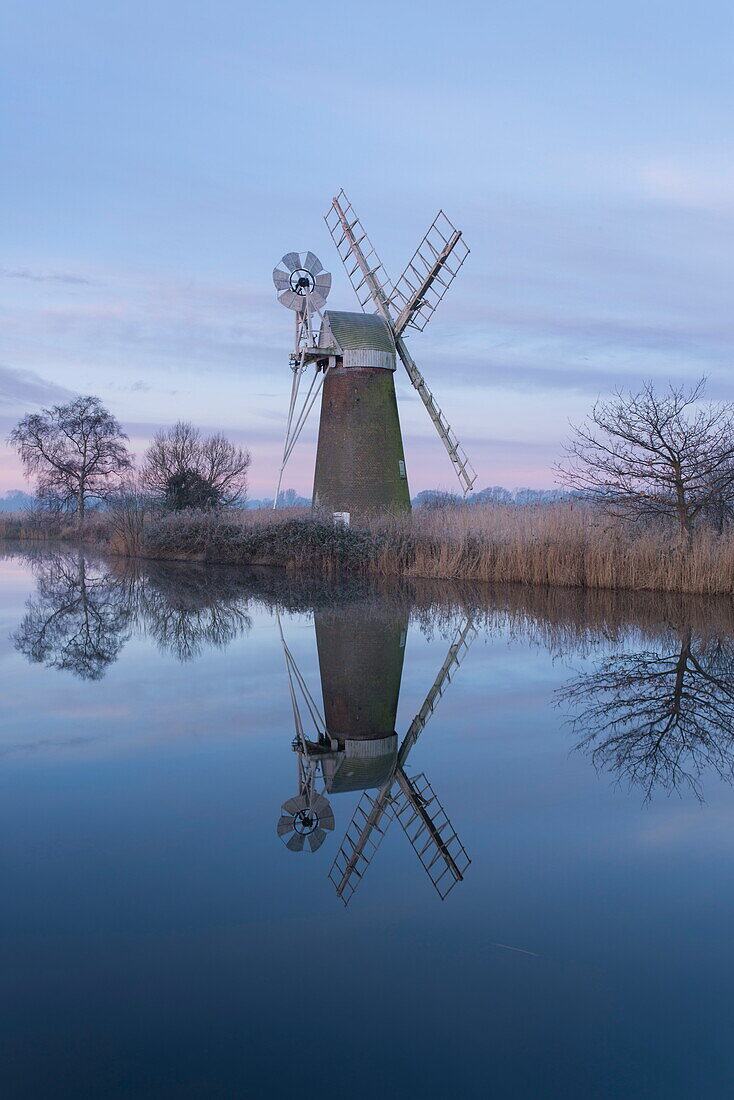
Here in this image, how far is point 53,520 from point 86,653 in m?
33.8

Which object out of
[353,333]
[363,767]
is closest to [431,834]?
[363,767]

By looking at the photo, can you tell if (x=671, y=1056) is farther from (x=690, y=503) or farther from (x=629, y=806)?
(x=690, y=503)

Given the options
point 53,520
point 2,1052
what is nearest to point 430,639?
point 2,1052

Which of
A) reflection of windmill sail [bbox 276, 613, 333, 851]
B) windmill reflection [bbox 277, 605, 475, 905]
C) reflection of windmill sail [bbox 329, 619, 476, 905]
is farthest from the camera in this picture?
reflection of windmill sail [bbox 276, 613, 333, 851]

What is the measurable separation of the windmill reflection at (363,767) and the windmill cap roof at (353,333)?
42.7 ft

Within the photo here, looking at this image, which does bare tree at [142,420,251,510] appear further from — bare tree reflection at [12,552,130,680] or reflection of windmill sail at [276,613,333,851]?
reflection of windmill sail at [276,613,333,851]

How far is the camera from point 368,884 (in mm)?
3008

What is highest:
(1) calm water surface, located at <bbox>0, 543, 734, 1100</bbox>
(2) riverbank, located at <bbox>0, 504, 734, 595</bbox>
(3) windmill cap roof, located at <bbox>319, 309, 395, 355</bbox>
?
(3) windmill cap roof, located at <bbox>319, 309, 395, 355</bbox>

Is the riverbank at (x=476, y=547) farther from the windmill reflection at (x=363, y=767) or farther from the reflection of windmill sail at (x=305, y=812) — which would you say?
the reflection of windmill sail at (x=305, y=812)

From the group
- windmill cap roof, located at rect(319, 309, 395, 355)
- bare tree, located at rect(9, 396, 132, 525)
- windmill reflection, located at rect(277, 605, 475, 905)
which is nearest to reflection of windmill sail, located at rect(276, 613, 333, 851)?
windmill reflection, located at rect(277, 605, 475, 905)

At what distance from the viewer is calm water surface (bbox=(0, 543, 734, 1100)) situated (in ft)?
6.81

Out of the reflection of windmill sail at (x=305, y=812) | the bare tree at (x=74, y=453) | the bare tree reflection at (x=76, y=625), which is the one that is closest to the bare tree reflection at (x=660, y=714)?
the reflection of windmill sail at (x=305, y=812)

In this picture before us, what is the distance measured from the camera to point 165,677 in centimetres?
672

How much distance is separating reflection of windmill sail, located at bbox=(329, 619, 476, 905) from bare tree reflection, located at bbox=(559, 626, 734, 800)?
106cm
